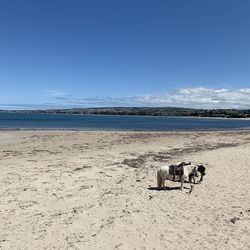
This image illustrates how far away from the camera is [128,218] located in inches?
416

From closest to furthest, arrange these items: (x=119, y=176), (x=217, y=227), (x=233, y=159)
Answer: (x=217, y=227) < (x=119, y=176) < (x=233, y=159)

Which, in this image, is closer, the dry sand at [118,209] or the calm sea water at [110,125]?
the dry sand at [118,209]

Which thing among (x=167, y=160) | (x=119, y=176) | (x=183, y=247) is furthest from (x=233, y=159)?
(x=183, y=247)

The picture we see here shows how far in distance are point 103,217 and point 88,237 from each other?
1.57 metres

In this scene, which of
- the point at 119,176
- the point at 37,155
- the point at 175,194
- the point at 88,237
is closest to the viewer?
the point at 88,237

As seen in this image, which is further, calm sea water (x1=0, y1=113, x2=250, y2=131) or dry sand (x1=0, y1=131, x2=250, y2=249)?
calm sea water (x1=0, y1=113, x2=250, y2=131)

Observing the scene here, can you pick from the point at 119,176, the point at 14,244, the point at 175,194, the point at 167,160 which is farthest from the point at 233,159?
the point at 14,244

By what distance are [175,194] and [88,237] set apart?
508cm

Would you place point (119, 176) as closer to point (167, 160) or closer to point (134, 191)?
point (134, 191)

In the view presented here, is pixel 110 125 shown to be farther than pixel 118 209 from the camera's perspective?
Yes

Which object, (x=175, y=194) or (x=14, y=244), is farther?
(x=175, y=194)

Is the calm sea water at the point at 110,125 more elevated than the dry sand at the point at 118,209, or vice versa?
the dry sand at the point at 118,209

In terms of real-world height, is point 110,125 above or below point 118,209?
below

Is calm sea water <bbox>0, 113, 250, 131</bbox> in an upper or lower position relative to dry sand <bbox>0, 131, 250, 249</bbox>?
lower
